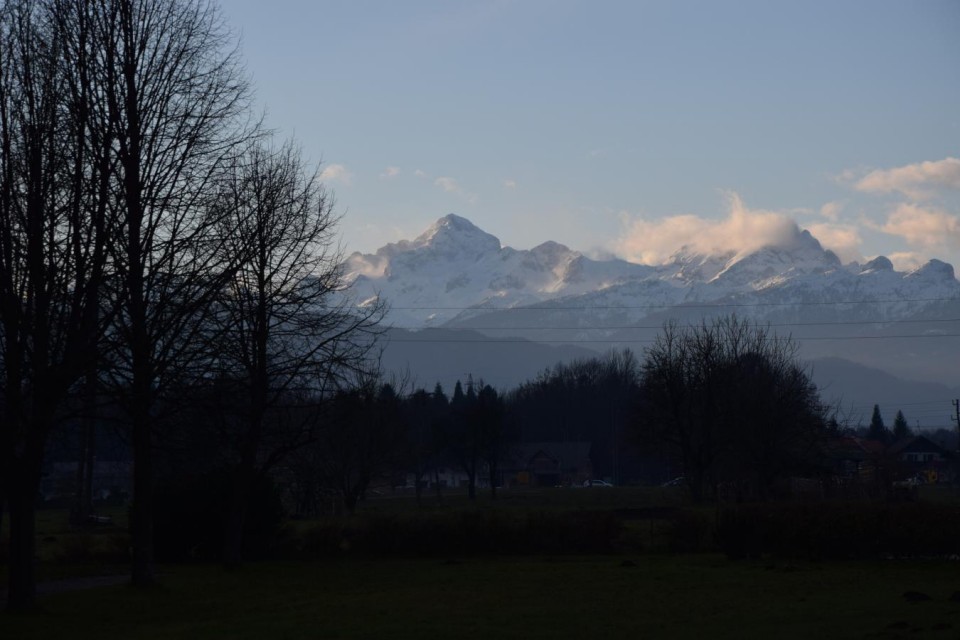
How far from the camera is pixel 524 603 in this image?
22.8 meters

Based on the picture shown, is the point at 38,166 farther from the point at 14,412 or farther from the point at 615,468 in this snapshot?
the point at 615,468

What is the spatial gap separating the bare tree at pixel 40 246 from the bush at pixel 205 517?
1315 cm

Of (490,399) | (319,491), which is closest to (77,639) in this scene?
(319,491)

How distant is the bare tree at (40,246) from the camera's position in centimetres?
1912

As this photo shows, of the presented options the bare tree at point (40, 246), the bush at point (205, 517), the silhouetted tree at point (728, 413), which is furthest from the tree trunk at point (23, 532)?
the silhouetted tree at point (728, 413)

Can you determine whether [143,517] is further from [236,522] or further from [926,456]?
[926,456]

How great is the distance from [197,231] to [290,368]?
9.34 meters

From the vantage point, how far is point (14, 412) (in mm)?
19125

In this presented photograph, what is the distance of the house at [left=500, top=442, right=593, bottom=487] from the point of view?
11615 centimetres

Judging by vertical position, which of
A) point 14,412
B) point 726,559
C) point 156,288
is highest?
point 156,288

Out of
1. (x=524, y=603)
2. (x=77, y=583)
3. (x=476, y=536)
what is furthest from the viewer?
(x=476, y=536)

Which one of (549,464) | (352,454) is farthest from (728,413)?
(549,464)

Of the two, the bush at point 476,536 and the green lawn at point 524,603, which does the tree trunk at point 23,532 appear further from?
the bush at point 476,536

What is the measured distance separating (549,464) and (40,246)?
333 feet
